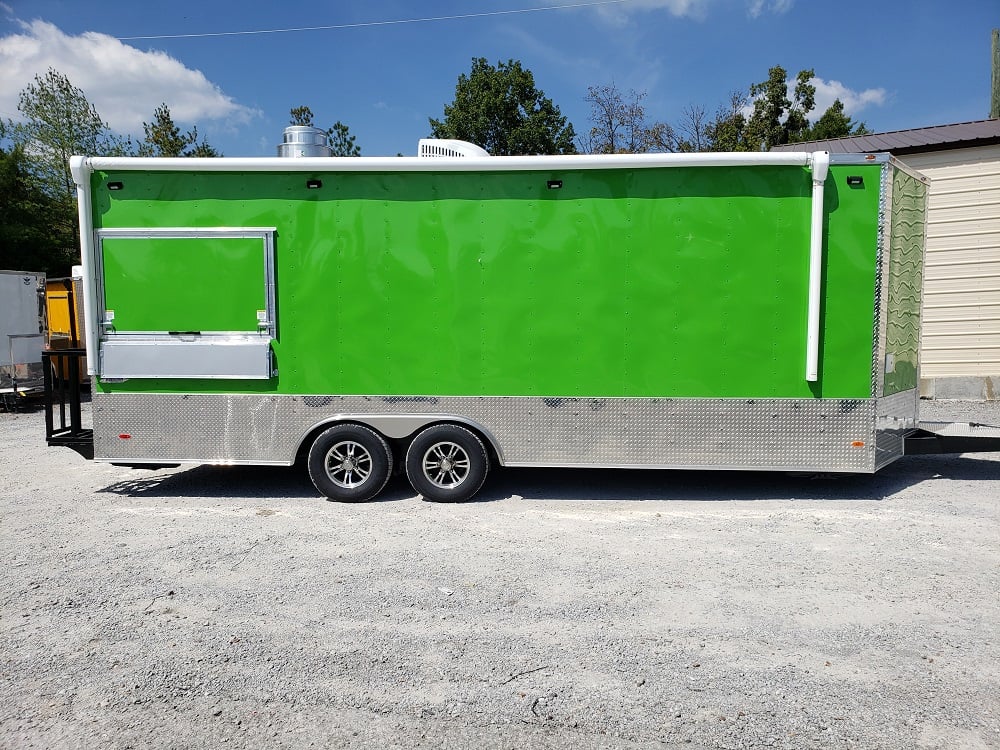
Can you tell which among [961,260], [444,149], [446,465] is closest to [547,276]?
[444,149]

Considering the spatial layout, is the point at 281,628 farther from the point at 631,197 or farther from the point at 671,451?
the point at 631,197

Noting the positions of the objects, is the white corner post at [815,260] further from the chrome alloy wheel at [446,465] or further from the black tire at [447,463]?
the chrome alloy wheel at [446,465]

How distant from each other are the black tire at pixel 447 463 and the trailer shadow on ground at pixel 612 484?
27 centimetres

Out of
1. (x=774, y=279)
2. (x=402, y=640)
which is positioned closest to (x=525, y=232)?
(x=774, y=279)

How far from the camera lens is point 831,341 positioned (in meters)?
5.86

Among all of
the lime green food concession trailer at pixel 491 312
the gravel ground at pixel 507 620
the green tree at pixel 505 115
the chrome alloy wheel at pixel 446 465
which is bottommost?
the gravel ground at pixel 507 620

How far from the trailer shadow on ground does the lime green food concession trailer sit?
536 mm

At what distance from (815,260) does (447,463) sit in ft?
12.2

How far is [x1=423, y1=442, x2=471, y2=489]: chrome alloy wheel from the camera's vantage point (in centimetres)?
621

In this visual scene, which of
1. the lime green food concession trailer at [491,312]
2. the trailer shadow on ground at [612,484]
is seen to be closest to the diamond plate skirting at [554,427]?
the lime green food concession trailer at [491,312]

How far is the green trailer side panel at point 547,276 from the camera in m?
5.85

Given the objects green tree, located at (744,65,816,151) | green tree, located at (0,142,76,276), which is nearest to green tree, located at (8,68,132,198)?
green tree, located at (0,142,76,276)

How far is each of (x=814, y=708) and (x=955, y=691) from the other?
2.37ft

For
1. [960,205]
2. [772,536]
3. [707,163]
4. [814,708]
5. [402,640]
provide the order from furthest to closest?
[960,205]
[707,163]
[772,536]
[402,640]
[814,708]
